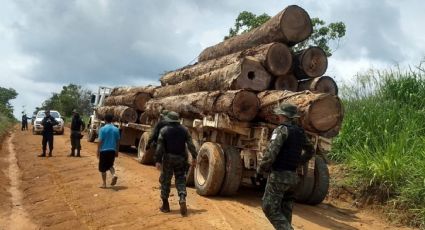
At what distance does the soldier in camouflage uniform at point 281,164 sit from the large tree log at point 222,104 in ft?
8.94

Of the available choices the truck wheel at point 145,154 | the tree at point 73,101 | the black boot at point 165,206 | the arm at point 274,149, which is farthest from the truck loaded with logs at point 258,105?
the tree at point 73,101

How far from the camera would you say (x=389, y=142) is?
10484 mm

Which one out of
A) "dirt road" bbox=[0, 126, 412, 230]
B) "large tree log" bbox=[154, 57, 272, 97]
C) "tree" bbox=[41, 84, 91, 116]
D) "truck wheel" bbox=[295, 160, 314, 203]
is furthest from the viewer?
"tree" bbox=[41, 84, 91, 116]

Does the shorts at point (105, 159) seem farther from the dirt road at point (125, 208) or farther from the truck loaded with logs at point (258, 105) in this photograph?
the truck loaded with logs at point (258, 105)

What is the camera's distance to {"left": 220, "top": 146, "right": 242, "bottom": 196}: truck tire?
30.1ft

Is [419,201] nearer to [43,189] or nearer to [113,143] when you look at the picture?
[113,143]

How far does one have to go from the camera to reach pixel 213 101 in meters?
9.63

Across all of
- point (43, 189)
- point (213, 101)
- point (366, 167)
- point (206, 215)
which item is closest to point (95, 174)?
point (43, 189)

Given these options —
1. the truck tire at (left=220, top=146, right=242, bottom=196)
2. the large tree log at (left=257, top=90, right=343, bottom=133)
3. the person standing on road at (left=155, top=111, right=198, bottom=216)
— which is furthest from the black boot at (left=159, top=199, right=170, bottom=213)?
the large tree log at (left=257, top=90, right=343, bottom=133)

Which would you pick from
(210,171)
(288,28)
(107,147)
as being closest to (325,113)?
(210,171)

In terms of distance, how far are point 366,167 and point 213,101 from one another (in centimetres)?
344

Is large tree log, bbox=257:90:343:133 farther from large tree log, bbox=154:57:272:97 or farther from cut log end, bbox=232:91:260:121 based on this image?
large tree log, bbox=154:57:272:97

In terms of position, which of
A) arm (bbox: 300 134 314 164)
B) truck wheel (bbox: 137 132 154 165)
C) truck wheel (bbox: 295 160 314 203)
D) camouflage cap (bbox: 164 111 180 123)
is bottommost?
truck wheel (bbox: 295 160 314 203)

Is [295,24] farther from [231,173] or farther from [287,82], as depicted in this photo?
[231,173]
